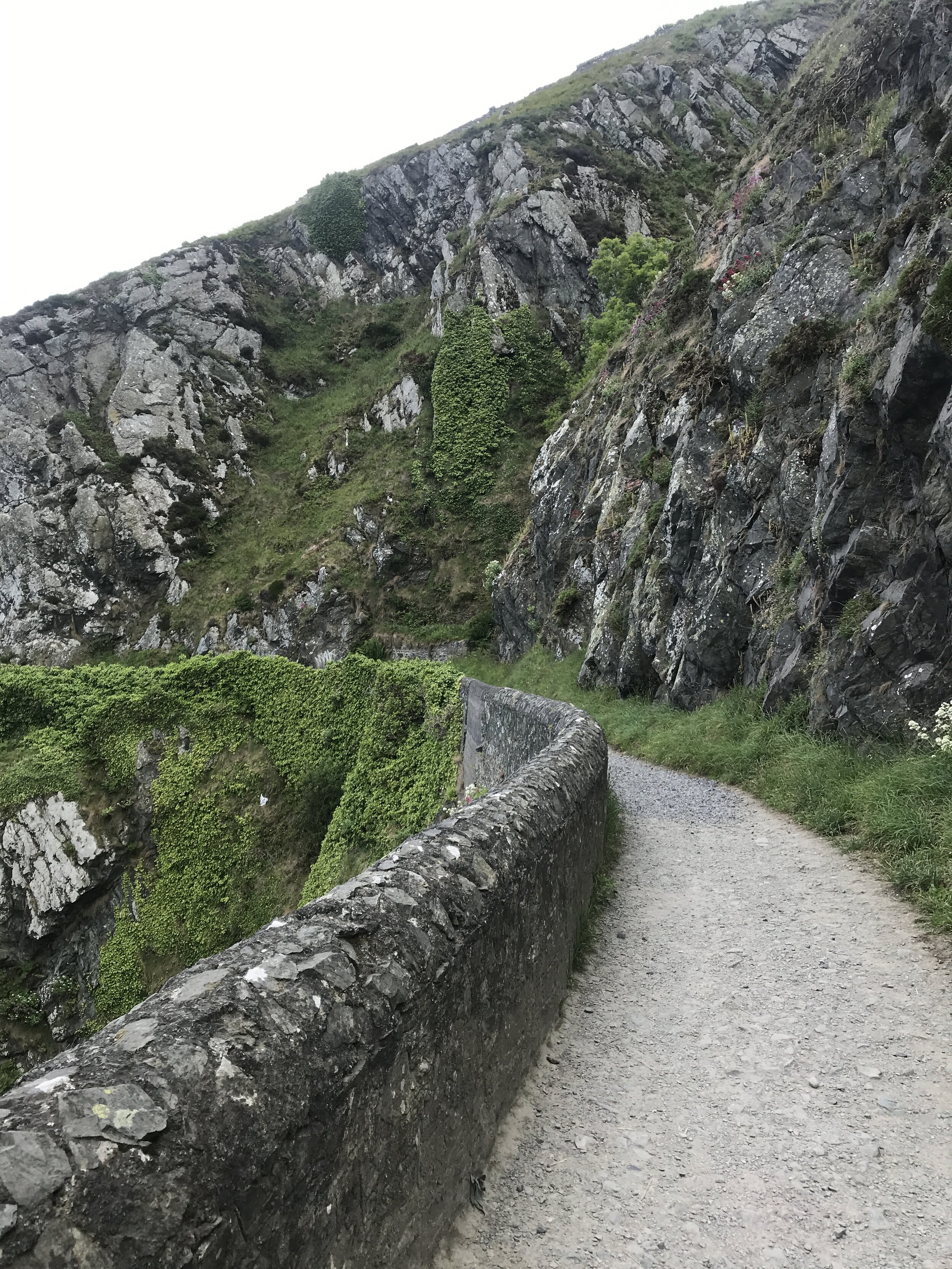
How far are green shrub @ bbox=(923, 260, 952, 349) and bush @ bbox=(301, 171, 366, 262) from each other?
68098 millimetres

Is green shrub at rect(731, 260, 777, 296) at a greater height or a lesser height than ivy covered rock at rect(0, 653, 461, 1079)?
greater

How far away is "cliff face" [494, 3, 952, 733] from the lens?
9.30 meters

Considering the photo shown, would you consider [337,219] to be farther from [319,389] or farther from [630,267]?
[630,267]

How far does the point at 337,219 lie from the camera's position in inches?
2586

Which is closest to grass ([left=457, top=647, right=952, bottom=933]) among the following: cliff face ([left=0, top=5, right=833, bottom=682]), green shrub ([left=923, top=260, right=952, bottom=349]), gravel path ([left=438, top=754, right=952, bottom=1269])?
gravel path ([left=438, top=754, right=952, bottom=1269])

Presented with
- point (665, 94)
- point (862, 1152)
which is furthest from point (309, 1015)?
point (665, 94)

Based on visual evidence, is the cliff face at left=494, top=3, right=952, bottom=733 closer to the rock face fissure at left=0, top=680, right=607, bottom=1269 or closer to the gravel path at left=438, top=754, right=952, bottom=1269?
the gravel path at left=438, top=754, right=952, bottom=1269

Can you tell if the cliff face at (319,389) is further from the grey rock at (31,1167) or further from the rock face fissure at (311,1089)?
the grey rock at (31,1167)

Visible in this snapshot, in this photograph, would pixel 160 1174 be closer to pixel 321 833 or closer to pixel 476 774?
pixel 476 774

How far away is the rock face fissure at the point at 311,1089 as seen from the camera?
163 cm

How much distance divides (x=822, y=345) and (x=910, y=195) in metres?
2.88

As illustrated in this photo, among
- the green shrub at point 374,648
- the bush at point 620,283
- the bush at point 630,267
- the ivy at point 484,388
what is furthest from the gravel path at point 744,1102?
the bush at point 630,267

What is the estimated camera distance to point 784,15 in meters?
67.8

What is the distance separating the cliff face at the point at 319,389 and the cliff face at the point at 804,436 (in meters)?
12.5
